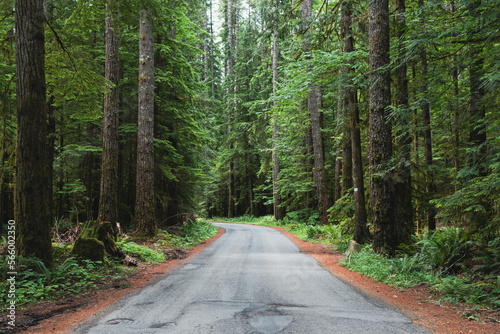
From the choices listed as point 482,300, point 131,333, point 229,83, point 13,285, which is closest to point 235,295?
point 131,333

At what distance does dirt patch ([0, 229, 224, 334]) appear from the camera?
3840 mm

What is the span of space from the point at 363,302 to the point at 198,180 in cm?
1306

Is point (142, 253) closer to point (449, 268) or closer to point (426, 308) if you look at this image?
point (426, 308)

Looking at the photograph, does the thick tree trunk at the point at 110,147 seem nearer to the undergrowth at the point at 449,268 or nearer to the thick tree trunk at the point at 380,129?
the undergrowth at the point at 449,268

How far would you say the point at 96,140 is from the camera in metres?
13.9

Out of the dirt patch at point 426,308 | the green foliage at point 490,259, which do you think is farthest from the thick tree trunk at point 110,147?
the green foliage at point 490,259

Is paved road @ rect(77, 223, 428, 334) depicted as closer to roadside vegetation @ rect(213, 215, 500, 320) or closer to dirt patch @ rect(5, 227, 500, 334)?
dirt patch @ rect(5, 227, 500, 334)

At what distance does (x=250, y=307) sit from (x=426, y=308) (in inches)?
110

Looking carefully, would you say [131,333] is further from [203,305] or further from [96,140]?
[96,140]

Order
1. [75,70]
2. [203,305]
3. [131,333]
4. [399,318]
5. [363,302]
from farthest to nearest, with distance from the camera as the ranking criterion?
[75,70], [363,302], [203,305], [399,318], [131,333]

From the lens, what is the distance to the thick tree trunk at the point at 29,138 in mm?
5723

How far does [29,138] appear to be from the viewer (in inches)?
227

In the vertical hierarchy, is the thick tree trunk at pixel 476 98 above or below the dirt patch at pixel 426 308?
above

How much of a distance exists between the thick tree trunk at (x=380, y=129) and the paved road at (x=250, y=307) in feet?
7.69
